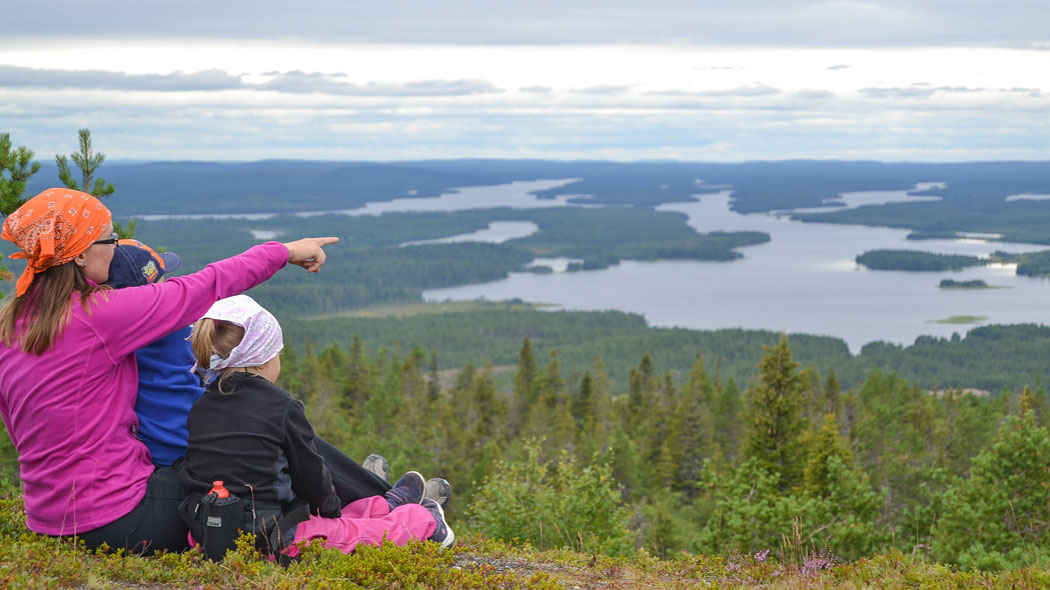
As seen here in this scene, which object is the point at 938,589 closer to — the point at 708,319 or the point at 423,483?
the point at 423,483

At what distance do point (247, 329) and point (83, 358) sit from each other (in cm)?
82

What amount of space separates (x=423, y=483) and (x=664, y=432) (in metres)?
50.4

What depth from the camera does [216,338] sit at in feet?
15.6

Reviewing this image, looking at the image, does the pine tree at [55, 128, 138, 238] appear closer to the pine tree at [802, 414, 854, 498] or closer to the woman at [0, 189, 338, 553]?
the woman at [0, 189, 338, 553]

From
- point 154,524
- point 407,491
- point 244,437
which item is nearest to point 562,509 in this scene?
point 407,491

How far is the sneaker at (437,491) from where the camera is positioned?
607 centimetres

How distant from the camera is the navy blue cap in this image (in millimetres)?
4703

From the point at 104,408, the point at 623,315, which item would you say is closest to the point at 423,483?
the point at 104,408

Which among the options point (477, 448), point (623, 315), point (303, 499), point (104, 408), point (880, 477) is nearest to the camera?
point (104, 408)

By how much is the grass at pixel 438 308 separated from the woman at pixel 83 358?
152 metres

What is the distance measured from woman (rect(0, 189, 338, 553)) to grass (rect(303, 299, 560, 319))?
152007mm

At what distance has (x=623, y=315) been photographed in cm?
14888

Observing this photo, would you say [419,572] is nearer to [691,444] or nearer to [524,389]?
[691,444]

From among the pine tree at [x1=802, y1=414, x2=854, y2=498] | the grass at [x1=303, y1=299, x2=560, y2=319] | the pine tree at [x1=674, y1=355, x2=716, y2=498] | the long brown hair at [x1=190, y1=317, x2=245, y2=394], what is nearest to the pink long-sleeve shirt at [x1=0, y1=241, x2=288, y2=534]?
the long brown hair at [x1=190, y1=317, x2=245, y2=394]
